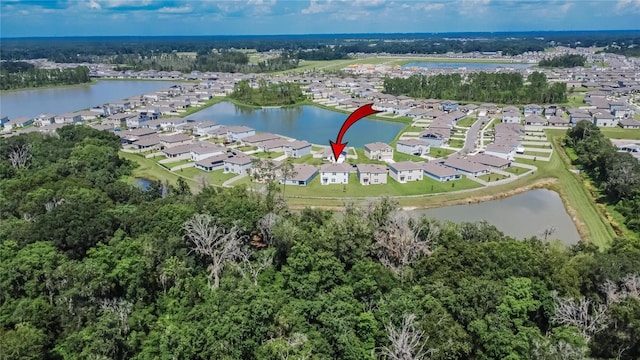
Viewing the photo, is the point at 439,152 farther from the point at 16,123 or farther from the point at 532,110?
the point at 16,123

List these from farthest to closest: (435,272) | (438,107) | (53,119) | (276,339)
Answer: (438,107)
(53,119)
(435,272)
(276,339)

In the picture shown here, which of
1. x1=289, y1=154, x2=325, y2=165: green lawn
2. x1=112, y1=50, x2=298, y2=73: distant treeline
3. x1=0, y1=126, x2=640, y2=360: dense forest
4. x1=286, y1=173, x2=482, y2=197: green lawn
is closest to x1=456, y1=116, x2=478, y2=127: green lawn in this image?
x1=286, y1=173, x2=482, y2=197: green lawn

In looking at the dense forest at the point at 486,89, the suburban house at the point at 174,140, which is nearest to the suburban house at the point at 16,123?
the suburban house at the point at 174,140

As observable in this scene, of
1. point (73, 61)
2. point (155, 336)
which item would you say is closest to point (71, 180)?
point (155, 336)

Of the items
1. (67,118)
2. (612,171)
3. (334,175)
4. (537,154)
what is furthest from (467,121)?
(67,118)

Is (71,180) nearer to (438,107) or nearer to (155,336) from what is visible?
(155,336)
